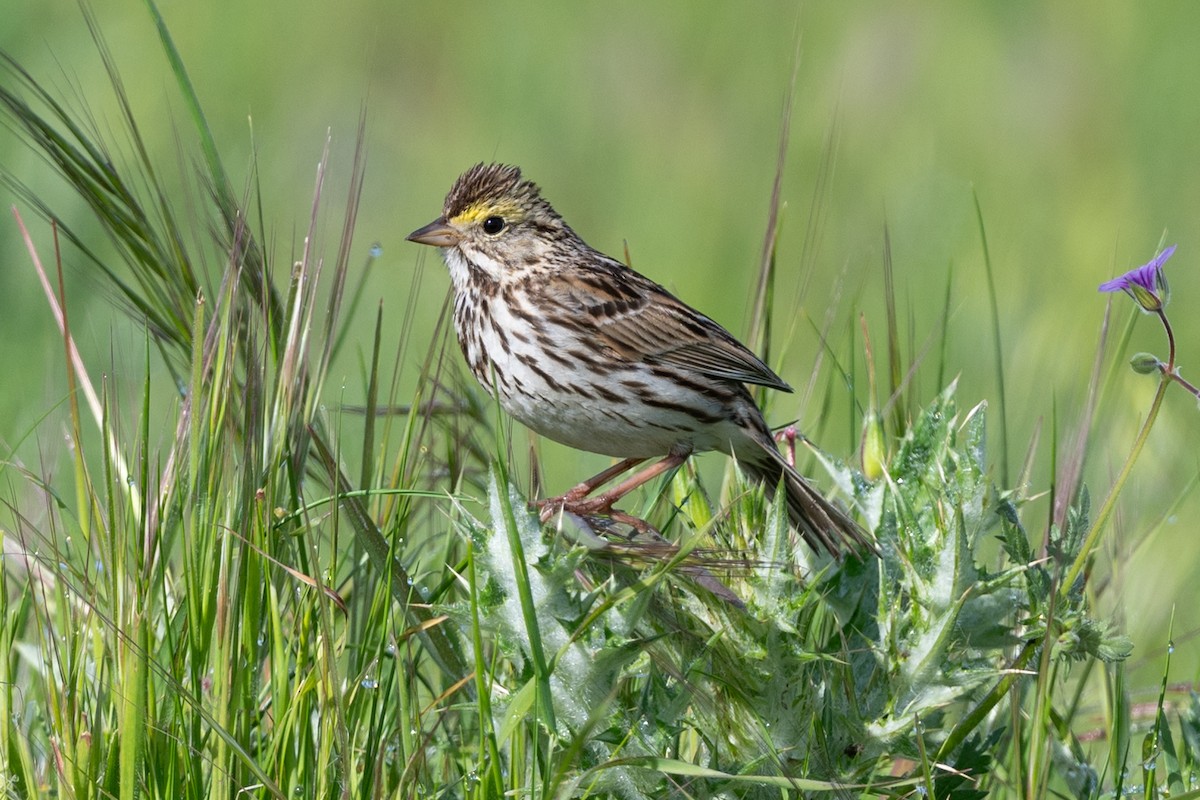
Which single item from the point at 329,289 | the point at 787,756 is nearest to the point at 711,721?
the point at 787,756

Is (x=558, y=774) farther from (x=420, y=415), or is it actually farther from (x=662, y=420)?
(x=662, y=420)

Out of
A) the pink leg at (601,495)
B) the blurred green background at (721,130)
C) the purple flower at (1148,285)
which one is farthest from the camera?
the blurred green background at (721,130)

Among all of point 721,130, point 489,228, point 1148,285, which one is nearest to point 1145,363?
point 1148,285

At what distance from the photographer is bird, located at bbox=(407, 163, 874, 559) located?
451 centimetres

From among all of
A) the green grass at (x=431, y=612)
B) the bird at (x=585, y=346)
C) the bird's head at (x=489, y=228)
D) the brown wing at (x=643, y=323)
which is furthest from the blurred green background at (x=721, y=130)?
the green grass at (x=431, y=612)

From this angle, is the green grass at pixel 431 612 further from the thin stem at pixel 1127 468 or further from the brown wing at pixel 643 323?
the brown wing at pixel 643 323

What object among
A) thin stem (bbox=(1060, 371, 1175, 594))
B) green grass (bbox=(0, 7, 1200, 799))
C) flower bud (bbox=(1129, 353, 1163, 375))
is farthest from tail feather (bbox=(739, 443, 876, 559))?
flower bud (bbox=(1129, 353, 1163, 375))

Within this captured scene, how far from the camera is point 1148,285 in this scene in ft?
9.23

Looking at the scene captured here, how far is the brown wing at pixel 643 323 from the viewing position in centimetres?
485

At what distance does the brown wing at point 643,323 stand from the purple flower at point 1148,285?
72.6 inches

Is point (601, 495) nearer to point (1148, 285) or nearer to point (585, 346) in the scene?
point (585, 346)

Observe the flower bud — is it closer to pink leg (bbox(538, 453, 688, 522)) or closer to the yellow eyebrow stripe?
pink leg (bbox(538, 453, 688, 522))

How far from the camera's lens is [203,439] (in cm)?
291

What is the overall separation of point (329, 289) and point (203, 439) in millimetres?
407
